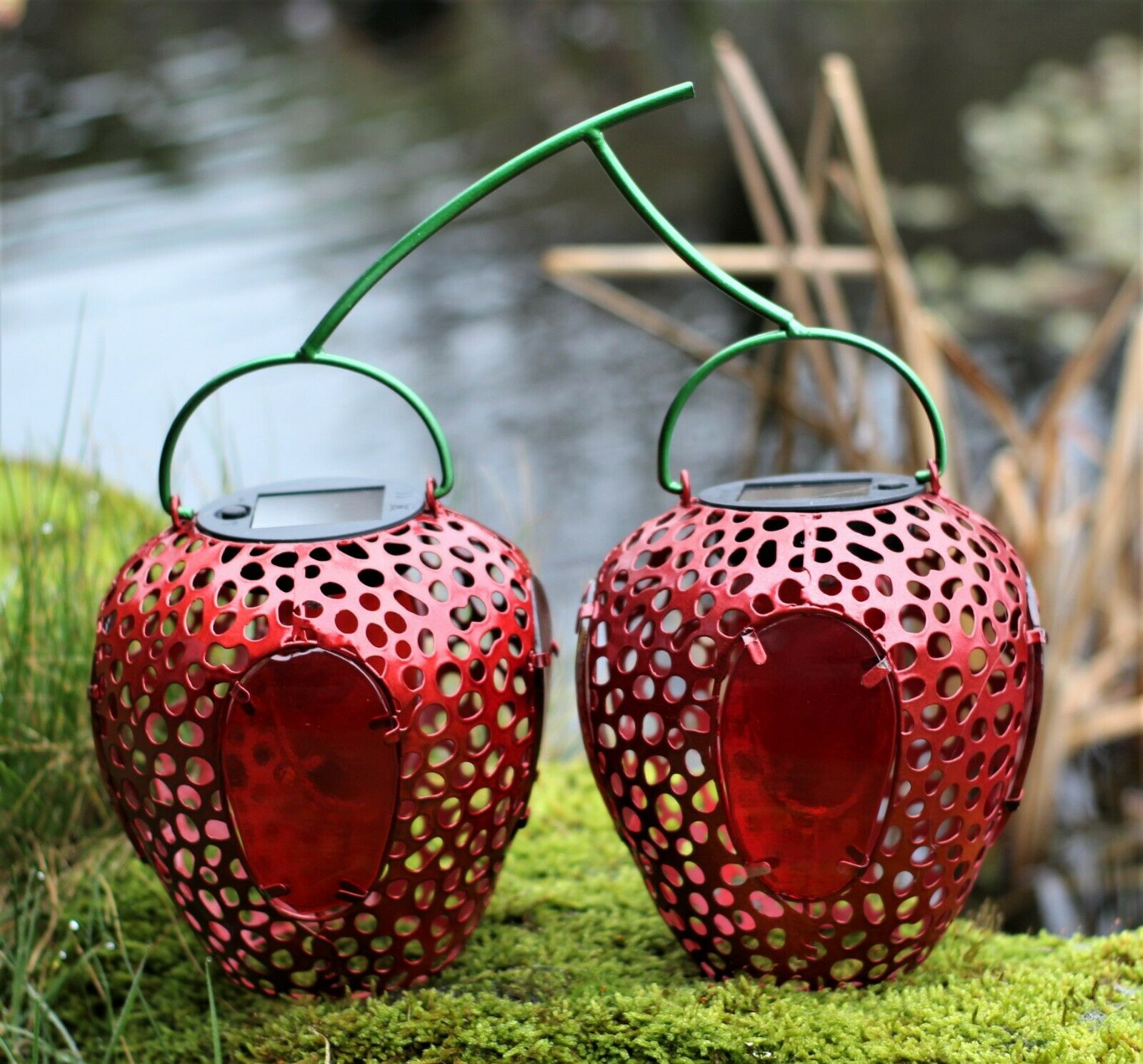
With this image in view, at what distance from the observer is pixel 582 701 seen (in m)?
1.45

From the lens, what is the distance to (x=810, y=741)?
133cm

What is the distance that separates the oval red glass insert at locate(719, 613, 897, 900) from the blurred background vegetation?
2.34 ft

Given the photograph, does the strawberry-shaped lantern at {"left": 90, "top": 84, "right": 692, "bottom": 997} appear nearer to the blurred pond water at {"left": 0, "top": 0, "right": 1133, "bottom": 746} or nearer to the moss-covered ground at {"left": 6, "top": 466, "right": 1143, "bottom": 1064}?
the moss-covered ground at {"left": 6, "top": 466, "right": 1143, "bottom": 1064}

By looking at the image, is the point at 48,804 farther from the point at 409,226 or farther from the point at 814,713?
the point at 409,226

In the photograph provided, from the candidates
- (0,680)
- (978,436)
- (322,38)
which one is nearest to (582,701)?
(0,680)

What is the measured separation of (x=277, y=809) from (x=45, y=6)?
13.6 m

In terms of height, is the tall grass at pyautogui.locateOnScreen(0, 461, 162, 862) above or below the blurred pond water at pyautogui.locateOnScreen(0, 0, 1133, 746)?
below

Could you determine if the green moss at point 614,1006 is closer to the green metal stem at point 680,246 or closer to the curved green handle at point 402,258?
the curved green handle at point 402,258

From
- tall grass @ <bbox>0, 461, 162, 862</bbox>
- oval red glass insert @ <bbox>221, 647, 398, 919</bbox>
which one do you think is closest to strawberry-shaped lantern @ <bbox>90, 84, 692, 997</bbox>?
oval red glass insert @ <bbox>221, 647, 398, 919</bbox>

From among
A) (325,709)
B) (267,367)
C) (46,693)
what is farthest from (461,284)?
(325,709)

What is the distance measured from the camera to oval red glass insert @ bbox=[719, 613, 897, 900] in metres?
1.31

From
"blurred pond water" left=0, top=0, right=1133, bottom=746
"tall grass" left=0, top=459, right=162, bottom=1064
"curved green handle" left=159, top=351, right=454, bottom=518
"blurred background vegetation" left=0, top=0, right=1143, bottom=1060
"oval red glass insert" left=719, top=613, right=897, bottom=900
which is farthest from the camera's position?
"blurred pond water" left=0, top=0, right=1133, bottom=746

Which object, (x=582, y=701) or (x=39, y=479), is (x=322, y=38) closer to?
(x=39, y=479)

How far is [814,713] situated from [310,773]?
19.7 inches
